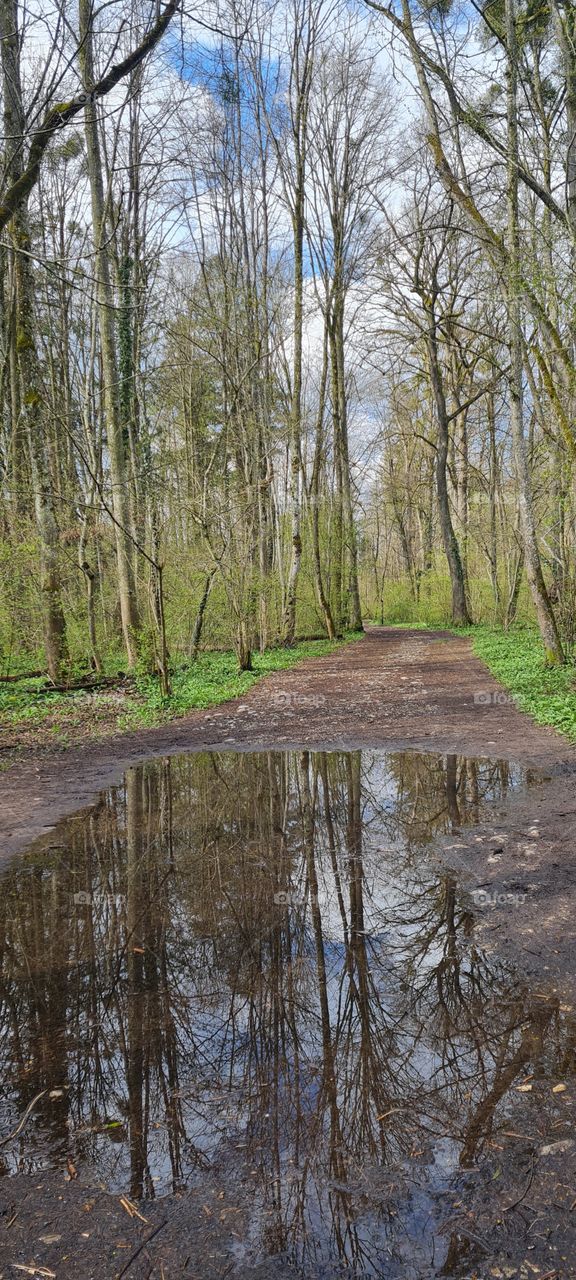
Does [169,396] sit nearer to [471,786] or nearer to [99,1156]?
[471,786]

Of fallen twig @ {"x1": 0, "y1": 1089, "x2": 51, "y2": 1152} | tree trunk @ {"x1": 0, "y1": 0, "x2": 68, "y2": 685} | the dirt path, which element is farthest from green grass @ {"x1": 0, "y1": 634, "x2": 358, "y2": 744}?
fallen twig @ {"x1": 0, "y1": 1089, "x2": 51, "y2": 1152}

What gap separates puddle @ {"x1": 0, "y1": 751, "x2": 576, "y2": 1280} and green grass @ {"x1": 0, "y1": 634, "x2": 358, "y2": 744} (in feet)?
17.9

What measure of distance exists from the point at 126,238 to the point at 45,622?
1135 centimetres

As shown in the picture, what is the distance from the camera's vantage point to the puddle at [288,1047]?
6.86 feet

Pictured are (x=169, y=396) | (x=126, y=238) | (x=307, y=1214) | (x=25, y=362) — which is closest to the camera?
(x=307, y=1214)

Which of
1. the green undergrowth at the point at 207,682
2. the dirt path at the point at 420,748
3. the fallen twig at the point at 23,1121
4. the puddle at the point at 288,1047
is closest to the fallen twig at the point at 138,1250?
the puddle at the point at 288,1047

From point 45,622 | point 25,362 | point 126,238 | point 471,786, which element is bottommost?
point 471,786

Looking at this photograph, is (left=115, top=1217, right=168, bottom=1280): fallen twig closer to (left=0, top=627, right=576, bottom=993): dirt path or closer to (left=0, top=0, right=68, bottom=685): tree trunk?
(left=0, top=627, right=576, bottom=993): dirt path

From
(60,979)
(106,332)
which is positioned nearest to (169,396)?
(106,332)

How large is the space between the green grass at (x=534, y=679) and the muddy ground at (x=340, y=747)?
0.26m

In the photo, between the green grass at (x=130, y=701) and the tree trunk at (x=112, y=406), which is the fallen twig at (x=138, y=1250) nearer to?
the green grass at (x=130, y=701)

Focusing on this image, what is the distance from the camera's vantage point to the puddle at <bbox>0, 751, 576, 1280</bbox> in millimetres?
2090

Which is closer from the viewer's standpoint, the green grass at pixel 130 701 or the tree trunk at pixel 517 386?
the green grass at pixel 130 701

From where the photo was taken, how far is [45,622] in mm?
13352
